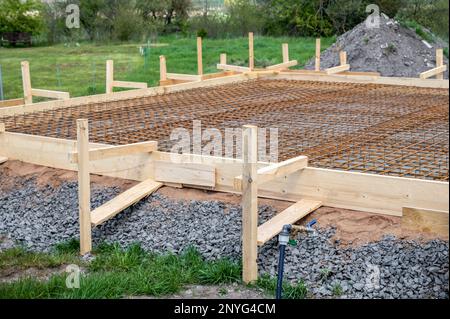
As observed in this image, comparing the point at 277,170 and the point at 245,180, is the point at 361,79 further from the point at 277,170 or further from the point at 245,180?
the point at 245,180

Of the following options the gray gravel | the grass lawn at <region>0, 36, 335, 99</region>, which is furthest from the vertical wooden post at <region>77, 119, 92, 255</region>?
the grass lawn at <region>0, 36, 335, 99</region>

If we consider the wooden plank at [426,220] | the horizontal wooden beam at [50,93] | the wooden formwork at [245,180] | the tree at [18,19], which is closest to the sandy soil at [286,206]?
the wooden formwork at [245,180]

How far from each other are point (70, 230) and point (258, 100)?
12.8ft

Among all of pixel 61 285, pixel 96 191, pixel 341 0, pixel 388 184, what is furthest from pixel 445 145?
pixel 341 0

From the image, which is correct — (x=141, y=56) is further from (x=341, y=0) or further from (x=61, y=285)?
(x=61, y=285)

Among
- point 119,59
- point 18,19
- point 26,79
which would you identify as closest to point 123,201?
point 26,79

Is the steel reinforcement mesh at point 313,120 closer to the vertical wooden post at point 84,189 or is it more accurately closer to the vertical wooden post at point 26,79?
the vertical wooden post at point 26,79

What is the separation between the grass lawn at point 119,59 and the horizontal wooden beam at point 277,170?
7.51m

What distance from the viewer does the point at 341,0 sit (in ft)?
51.4

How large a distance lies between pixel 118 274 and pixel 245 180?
92 centimetres

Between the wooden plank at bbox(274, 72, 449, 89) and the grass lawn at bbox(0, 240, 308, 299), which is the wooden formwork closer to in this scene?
the grass lawn at bbox(0, 240, 308, 299)

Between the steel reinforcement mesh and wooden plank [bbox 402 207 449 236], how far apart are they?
Answer: 1352 mm

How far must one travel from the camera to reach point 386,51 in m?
14.0

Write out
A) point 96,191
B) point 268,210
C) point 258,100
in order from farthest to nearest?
1. point 258,100
2. point 96,191
3. point 268,210
